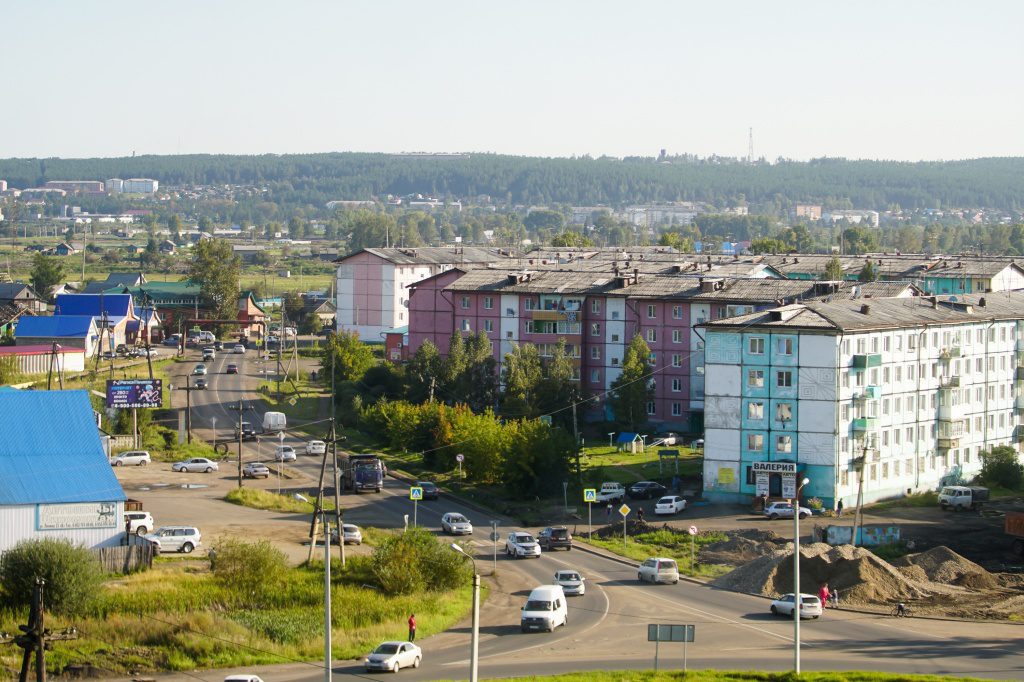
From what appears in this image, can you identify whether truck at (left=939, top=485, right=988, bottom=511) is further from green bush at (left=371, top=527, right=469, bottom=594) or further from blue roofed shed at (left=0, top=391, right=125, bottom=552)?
blue roofed shed at (left=0, top=391, right=125, bottom=552)

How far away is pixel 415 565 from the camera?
44.1 m

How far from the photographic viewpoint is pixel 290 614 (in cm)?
4091

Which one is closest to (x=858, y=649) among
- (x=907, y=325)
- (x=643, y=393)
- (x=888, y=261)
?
(x=907, y=325)

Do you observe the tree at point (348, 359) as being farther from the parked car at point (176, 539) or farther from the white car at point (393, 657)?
the white car at point (393, 657)

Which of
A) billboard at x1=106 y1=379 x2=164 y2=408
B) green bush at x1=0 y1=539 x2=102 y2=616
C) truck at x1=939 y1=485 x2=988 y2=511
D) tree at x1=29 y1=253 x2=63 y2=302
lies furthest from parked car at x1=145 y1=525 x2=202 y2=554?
tree at x1=29 y1=253 x2=63 y2=302

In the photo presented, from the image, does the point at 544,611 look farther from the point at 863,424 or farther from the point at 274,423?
the point at 274,423

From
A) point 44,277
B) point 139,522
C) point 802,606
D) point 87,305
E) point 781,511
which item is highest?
point 44,277

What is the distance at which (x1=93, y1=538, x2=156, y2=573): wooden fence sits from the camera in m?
45.9

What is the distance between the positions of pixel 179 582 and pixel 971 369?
3920 centimetres

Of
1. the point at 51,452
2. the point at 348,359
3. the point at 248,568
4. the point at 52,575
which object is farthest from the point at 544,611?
the point at 348,359

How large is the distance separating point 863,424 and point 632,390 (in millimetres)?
18004

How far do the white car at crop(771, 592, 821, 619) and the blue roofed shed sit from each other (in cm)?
2031

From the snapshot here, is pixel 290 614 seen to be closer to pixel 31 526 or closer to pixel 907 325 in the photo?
pixel 31 526

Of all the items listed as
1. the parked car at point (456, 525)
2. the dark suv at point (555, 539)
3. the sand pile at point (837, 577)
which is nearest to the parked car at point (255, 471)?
the parked car at point (456, 525)
